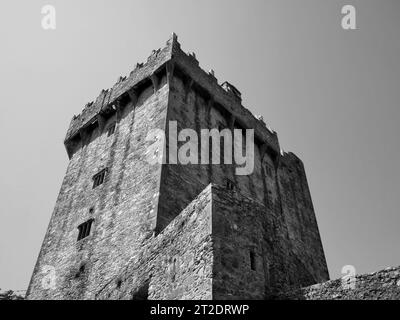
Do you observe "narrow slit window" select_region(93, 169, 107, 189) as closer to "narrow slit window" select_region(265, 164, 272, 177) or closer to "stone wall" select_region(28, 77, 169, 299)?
"stone wall" select_region(28, 77, 169, 299)

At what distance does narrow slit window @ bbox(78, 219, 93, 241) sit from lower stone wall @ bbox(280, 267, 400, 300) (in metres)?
10.5

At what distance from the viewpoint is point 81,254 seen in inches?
608

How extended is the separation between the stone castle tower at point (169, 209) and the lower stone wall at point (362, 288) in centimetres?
100

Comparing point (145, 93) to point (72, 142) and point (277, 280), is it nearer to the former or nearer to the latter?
point (72, 142)

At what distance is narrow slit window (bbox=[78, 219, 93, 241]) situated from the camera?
16172 mm

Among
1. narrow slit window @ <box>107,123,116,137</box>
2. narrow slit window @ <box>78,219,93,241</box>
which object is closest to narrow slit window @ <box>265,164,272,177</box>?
narrow slit window @ <box>107,123,116,137</box>

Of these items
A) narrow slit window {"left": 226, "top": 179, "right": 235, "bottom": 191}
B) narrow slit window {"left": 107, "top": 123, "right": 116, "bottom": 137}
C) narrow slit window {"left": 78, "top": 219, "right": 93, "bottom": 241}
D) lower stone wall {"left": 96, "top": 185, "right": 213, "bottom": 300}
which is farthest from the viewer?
narrow slit window {"left": 107, "top": 123, "right": 116, "bottom": 137}

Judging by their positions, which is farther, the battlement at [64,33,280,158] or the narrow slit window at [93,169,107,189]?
the battlement at [64,33,280,158]

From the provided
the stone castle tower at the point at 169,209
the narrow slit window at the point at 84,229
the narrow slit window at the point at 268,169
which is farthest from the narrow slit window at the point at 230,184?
the narrow slit window at the point at 84,229

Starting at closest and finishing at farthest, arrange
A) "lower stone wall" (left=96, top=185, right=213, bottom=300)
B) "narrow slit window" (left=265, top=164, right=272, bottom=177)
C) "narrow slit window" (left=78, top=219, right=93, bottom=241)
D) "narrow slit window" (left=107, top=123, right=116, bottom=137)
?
"lower stone wall" (left=96, top=185, right=213, bottom=300)
"narrow slit window" (left=78, top=219, right=93, bottom=241)
"narrow slit window" (left=107, top=123, right=116, bottom=137)
"narrow slit window" (left=265, top=164, right=272, bottom=177)

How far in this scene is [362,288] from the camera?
22.9 ft

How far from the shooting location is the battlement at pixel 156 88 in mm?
18719

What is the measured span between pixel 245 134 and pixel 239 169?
2.80m
